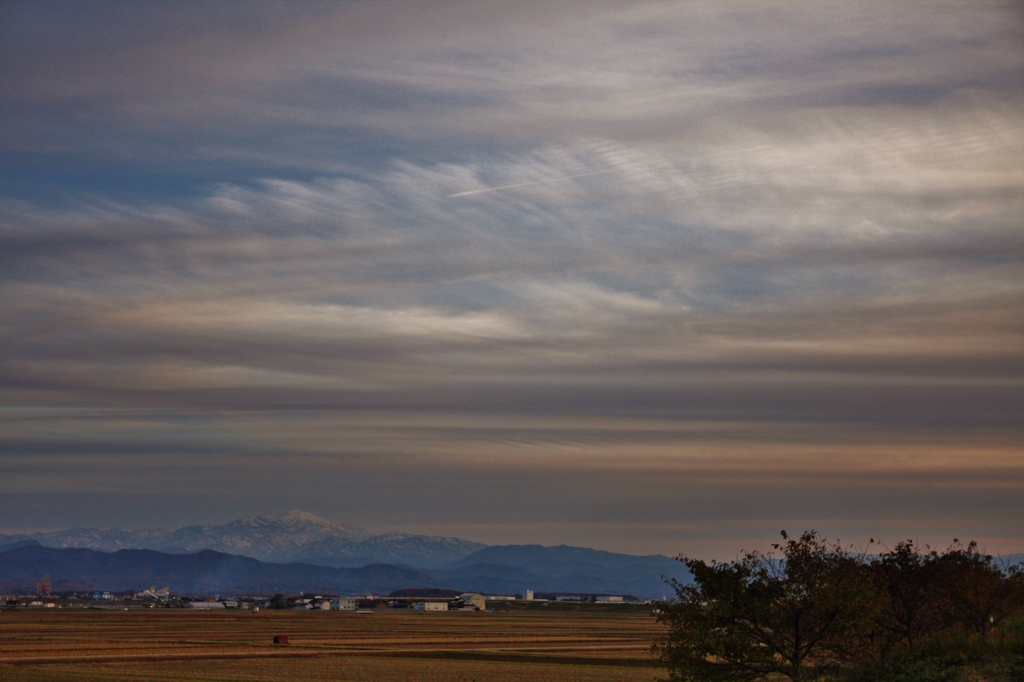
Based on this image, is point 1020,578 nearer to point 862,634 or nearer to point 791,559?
point 862,634

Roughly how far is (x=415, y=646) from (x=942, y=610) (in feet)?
225

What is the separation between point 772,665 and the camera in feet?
114

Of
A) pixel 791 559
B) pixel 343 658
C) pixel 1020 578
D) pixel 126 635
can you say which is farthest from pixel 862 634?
pixel 126 635

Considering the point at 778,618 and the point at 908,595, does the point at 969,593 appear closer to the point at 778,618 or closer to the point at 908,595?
the point at 908,595

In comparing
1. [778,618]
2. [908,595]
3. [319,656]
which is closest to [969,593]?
[908,595]

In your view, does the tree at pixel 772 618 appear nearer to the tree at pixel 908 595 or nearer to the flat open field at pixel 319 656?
the tree at pixel 908 595

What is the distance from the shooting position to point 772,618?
3488 cm

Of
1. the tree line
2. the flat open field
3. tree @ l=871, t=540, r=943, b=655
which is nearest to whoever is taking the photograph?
the tree line

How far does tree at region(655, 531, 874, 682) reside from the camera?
Result: 34.5 meters

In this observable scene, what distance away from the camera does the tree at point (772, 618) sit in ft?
113

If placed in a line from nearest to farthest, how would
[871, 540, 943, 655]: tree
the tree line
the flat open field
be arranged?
1. the tree line
2. [871, 540, 943, 655]: tree
3. the flat open field

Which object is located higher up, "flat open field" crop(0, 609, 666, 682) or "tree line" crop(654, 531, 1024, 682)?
"tree line" crop(654, 531, 1024, 682)

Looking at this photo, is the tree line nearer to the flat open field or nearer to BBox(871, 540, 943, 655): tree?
BBox(871, 540, 943, 655): tree

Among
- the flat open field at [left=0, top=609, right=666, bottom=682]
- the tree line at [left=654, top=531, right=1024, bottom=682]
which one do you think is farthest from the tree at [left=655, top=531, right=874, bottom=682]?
the flat open field at [left=0, top=609, right=666, bottom=682]
